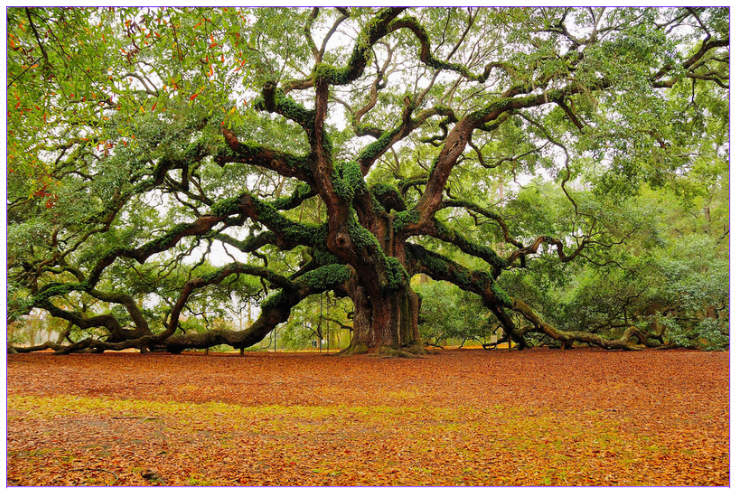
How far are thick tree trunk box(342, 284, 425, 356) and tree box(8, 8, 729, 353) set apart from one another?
5 centimetres

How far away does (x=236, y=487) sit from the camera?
208 centimetres

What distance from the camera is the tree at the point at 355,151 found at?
6.75m

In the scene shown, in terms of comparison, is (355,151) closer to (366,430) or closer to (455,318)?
(455,318)

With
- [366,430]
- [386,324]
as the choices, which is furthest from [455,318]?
[366,430]

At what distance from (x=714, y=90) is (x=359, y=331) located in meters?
9.97

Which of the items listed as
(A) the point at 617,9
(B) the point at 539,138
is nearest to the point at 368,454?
(A) the point at 617,9

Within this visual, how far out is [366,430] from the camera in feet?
10.5

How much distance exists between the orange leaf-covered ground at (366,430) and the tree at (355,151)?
251cm

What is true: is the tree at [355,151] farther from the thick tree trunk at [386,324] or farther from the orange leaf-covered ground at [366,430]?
the orange leaf-covered ground at [366,430]

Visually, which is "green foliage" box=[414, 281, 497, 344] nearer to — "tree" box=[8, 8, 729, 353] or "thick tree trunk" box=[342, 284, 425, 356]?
"tree" box=[8, 8, 729, 353]

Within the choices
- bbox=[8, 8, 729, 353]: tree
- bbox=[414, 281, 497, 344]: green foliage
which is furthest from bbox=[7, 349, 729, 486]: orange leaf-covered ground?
bbox=[414, 281, 497, 344]: green foliage

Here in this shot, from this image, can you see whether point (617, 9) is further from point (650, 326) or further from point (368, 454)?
point (650, 326)

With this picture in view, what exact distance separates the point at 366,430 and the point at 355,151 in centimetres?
998

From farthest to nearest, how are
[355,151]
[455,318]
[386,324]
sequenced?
[455,318], [355,151], [386,324]
